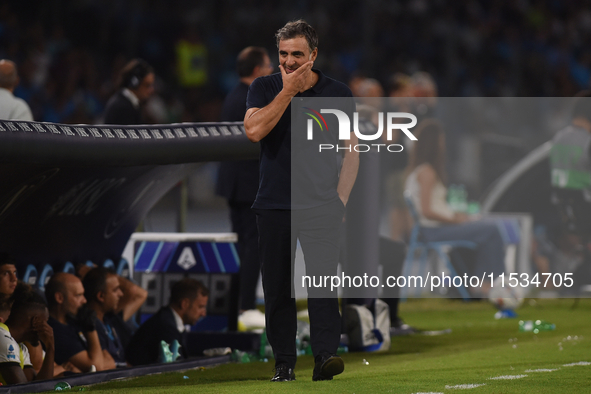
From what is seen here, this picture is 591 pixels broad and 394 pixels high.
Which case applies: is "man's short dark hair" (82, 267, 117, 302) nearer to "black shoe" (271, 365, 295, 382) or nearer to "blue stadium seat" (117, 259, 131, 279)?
"blue stadium seat" (117, 259, 131, 279)

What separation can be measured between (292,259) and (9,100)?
10.7 feet

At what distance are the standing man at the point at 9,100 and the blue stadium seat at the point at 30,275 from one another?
1.73 metres

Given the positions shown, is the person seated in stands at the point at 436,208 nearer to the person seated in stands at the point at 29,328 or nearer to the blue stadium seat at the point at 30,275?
the blue stadium seat at the point at 30,275

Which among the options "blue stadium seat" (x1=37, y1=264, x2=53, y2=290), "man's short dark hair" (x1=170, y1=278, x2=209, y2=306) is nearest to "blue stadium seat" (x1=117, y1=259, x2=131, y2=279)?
"man's short dark hair" (x1=170, y1=278, x2=209, y2=306)

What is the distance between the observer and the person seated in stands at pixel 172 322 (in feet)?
18.8

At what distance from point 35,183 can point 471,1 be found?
15.0 metres

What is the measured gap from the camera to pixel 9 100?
269 inches

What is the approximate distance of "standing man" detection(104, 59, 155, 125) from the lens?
7.29 m

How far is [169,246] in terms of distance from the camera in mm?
6504

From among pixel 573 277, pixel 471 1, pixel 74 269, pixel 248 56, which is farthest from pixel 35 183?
pixel 471 1

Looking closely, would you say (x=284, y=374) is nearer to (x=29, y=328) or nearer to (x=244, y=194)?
(x=29, y=328)

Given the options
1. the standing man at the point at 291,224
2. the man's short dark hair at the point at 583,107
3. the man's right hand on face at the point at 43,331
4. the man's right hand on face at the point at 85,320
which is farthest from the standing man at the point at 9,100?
the man's short dark hair at the point at 583,107

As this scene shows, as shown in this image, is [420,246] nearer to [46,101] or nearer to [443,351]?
[443,351]

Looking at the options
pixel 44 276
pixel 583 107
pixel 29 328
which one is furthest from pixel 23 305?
pixel 583 107
